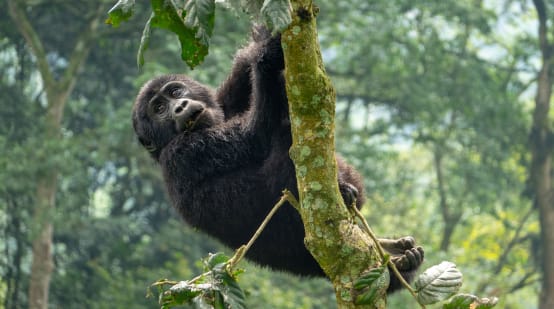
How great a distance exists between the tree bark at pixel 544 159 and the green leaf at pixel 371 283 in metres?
13.7

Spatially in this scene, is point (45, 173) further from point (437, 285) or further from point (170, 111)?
point (437, 285)

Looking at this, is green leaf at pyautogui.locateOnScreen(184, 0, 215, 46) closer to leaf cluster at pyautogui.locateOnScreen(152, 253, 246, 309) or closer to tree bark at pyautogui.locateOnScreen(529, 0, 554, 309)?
leaf cluster at pyautogui.locateOnScreen(152, 253, 246, 309)

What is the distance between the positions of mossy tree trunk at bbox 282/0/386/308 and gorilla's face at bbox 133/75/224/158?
1793 mm

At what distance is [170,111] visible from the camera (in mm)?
4992

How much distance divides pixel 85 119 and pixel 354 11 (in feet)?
21.7

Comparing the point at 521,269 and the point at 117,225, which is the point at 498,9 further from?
the point at 117,225

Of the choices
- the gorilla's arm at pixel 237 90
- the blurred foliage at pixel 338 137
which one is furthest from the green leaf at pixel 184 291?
the blurred foliage at pixel 338 137

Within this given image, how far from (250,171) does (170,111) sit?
0.82 m

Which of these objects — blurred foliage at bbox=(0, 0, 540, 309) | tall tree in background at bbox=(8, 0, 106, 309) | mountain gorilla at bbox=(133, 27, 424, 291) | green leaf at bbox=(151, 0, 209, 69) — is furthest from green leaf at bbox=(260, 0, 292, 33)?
tall tree in background at bbox=(8, 0, 106, 309)

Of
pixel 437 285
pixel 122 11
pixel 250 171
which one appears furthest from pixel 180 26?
pixel 250 171

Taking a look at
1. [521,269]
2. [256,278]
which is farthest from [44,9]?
[521,269]

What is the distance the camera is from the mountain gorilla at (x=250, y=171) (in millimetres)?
4215

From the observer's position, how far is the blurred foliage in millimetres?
14070

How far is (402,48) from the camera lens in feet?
52.9
